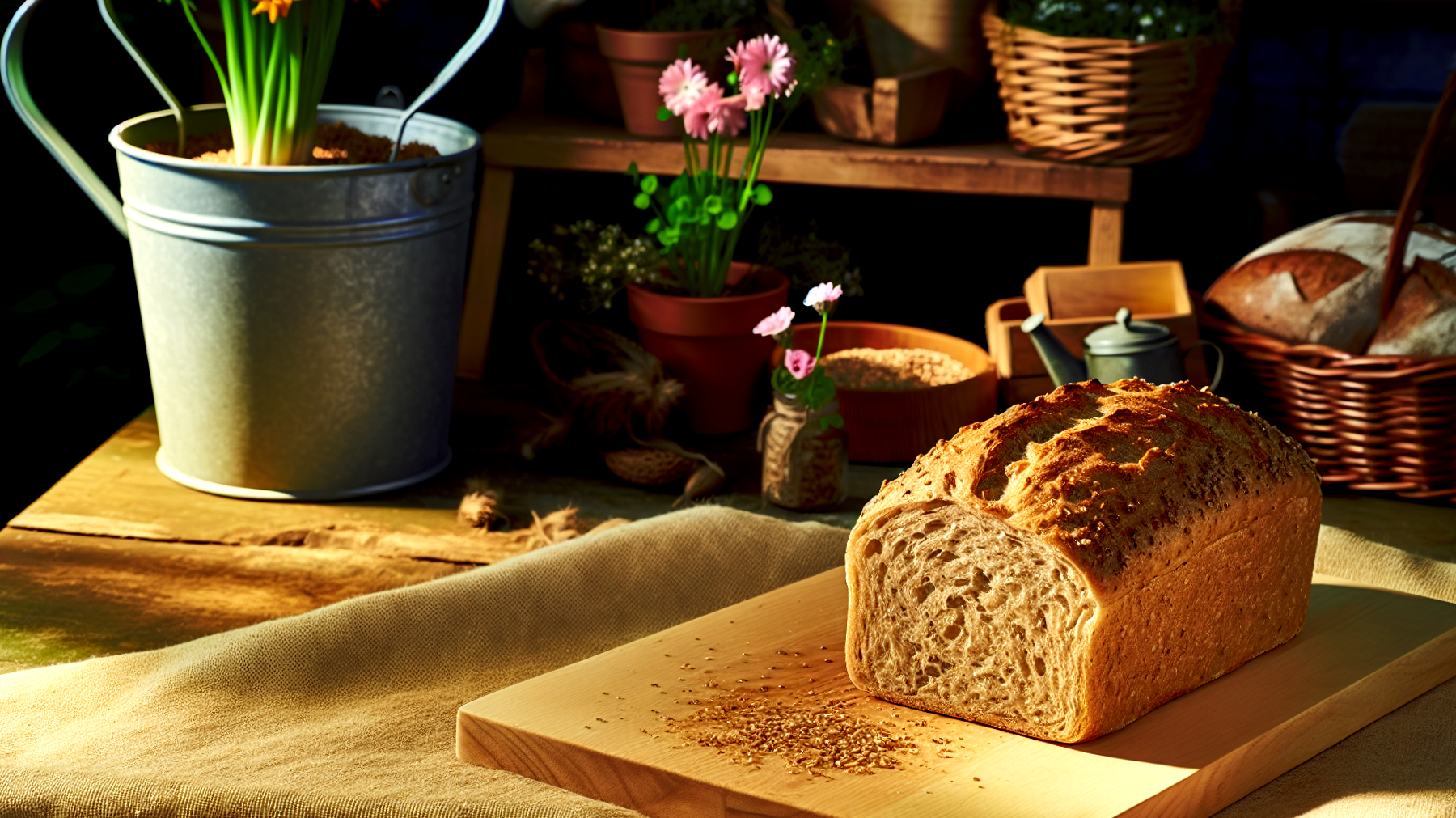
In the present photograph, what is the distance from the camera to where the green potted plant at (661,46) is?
78.0 inches

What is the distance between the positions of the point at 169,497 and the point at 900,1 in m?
1.15

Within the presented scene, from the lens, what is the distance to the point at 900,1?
1.99 metres

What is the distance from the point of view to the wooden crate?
72.4 inches

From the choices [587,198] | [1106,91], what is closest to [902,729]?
[1106,91]

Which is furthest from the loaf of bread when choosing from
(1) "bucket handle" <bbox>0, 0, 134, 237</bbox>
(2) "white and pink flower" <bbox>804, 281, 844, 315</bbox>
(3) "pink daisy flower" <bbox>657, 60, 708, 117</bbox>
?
(1) "bucket handle" <bbox>0, 0, 134, 237</bbox>

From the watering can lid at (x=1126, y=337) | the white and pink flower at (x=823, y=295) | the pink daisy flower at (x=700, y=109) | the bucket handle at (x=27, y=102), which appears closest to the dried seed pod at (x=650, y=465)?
the white and pink flower at (x=823, y=295)

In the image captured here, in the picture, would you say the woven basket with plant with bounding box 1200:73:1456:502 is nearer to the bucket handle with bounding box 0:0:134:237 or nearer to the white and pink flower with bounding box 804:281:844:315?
the white and pink flower with bounding box 804:281:844:315

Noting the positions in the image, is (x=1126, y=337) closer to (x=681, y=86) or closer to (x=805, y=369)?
(x=805, y=369)

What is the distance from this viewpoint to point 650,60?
78.5 inches

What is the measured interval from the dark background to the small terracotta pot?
0.24m

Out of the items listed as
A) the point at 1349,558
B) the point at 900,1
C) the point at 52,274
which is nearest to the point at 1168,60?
the point at 900,1

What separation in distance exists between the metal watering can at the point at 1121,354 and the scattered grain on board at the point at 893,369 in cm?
16

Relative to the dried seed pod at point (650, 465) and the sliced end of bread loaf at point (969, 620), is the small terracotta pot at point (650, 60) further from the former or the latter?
the sliced end of bread loaf at point (969, 620)

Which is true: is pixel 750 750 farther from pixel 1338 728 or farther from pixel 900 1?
pixel 900 1
